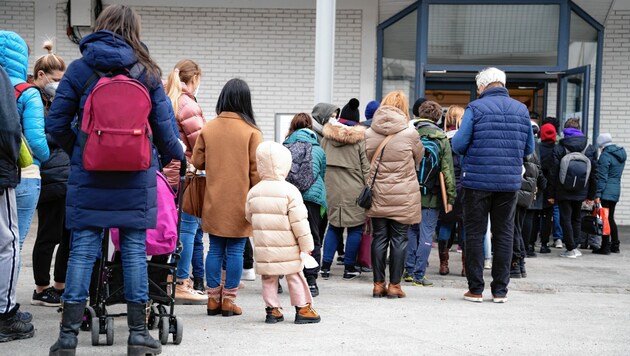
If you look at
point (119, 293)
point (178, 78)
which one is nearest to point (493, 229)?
point (178, 78)

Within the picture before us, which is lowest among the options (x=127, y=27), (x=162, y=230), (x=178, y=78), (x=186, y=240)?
(x=186, y=240)

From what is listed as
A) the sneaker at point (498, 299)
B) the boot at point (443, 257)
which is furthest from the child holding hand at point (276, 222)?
the boot at point (443, 257)

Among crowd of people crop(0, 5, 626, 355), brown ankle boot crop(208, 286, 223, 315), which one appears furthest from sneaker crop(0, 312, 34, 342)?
brown ankle boot crop(208, 286, 223, 315)

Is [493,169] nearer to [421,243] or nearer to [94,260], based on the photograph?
[421,243]

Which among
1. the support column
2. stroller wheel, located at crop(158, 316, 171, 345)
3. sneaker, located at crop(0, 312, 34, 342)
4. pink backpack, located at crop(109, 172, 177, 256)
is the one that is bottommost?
sneaker, located at crop(0, 312, 34, 342)

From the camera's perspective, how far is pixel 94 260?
5.04 metres

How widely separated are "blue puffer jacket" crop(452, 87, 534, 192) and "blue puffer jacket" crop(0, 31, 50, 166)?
3.50 meters

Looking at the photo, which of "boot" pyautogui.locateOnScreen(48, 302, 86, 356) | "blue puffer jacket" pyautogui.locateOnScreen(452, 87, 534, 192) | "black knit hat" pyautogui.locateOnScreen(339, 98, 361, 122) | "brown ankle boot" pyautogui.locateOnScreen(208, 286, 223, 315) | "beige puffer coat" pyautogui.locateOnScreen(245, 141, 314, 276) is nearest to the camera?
"boot" pyautogui.locateOnScreen(48, 302, 86, 356)

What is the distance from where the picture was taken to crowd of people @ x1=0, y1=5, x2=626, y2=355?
194 inches

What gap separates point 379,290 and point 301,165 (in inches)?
52.2

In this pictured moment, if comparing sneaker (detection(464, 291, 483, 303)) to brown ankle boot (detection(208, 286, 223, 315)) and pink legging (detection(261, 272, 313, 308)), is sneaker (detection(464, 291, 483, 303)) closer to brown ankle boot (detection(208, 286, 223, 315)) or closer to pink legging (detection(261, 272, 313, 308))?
pink legging (detection(261, 272, 313, 308))

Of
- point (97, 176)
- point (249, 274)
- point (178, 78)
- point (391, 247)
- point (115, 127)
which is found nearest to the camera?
point (115, 127)

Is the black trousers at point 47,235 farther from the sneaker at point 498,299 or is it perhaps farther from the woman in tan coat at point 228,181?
the sneaker at point 498,299

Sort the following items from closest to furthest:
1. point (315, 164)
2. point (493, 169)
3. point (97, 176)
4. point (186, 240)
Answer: point (97, 176) < point (186, 240) < point (493, 169) < point (315, 164)
